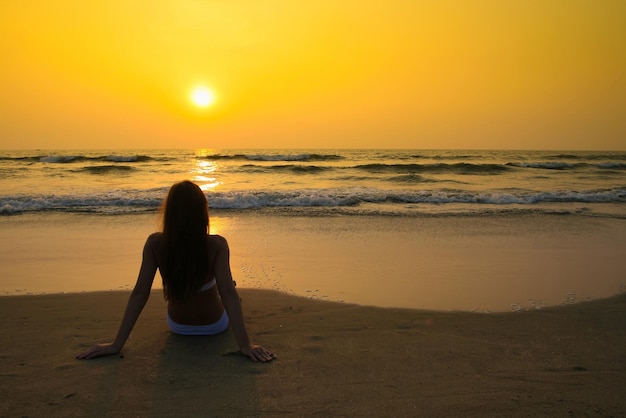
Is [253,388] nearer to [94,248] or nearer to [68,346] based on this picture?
[68,346]

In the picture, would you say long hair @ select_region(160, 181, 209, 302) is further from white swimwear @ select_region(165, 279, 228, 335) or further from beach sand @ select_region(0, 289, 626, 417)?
beach sand @ select_region(0, 289, 626, 417)

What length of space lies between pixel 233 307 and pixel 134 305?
709 millimetres

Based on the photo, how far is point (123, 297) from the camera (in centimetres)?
499

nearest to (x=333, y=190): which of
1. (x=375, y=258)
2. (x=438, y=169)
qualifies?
(x=375, y=258)

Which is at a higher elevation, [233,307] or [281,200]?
[233,307]

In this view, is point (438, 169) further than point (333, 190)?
Yes

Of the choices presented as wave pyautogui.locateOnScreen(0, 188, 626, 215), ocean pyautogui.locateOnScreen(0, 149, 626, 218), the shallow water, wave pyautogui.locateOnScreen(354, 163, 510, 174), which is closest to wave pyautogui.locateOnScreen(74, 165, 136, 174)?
ocean pyautogui.locateOnScreen(0, 149, 626, 218)

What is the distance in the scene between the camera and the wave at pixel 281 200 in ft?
43.5

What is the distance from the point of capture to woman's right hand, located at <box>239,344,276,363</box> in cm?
340

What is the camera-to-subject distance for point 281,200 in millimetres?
15211

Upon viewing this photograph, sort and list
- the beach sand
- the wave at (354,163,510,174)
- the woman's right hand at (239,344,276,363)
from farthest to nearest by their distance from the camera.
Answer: the wave at (354,163,510,174) < the woman's right hand at (239,344,276,363) < the beach sand

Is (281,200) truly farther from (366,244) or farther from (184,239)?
(184,239)

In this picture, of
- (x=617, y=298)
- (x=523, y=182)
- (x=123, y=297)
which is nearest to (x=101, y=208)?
(x=123, y=297)

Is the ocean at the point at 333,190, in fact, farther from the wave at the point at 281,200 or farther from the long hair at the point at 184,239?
the long hair at the point at 184,239
